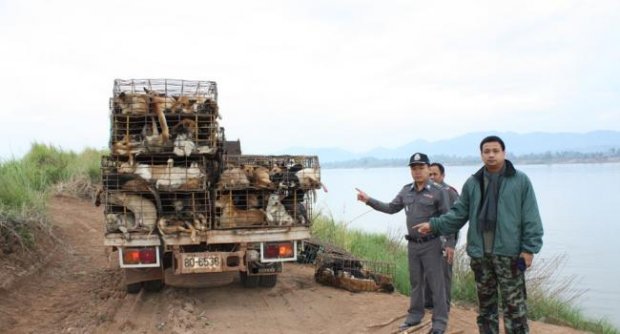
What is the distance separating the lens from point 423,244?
5.57 m

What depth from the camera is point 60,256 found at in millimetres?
9773

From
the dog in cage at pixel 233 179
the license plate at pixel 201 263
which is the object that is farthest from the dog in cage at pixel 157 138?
the license plate at pixel 201 263

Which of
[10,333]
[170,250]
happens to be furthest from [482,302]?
[10,333]

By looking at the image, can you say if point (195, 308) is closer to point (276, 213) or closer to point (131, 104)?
point (276, 213)

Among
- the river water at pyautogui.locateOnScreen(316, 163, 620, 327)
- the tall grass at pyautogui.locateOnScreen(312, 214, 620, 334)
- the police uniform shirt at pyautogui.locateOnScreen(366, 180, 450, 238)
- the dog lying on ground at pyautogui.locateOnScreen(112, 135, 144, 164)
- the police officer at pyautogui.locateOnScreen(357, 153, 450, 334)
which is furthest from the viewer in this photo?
the river water at pyautogui.locateOnScreen(316, 163, 620, 327)

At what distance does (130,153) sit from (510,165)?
12.8ft

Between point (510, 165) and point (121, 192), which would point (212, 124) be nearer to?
point (121, 192)

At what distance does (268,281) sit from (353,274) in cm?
116

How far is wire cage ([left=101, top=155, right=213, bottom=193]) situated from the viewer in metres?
6.28

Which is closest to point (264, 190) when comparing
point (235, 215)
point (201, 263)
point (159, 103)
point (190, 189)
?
point (235, 215)

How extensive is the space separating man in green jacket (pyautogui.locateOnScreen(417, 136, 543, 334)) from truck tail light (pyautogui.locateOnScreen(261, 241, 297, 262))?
98.9 inches

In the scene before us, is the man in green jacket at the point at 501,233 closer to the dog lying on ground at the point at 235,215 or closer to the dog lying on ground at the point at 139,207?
the dog lying on ground at the point at 235,215

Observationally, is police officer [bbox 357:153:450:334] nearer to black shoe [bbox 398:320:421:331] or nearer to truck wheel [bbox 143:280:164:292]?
black shoe [bbox 398:320:421:331]

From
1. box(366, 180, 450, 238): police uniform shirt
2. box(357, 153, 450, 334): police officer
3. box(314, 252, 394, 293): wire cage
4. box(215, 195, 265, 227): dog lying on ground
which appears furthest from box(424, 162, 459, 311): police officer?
box(215, 195, 265, 227): dog lying on ground
